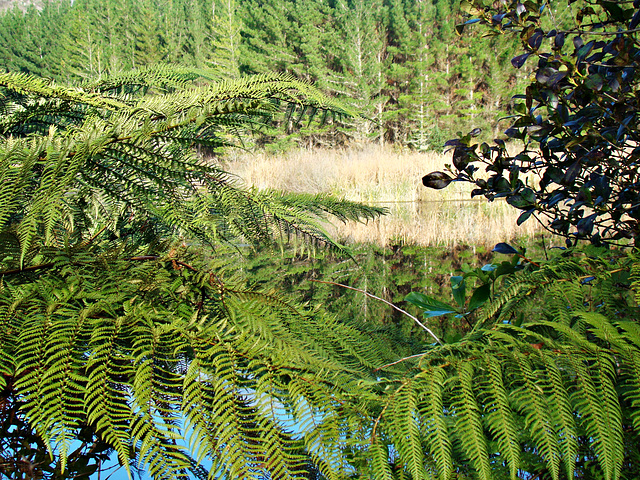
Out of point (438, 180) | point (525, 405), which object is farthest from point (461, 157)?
point (525, 405)

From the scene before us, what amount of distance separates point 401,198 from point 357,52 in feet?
53.6

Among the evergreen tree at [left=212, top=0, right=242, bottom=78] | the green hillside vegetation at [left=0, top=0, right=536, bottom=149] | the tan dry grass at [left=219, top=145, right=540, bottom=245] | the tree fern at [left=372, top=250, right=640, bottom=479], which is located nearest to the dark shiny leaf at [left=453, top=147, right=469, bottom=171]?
the tree fern at [left=372, top=250, right=640, bottom=479]

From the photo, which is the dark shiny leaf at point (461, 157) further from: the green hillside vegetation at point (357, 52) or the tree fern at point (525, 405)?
the green hillside vegetation at point (357, 52)

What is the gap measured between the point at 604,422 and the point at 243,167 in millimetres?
11263

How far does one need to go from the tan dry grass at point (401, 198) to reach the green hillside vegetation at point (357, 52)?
11.1 metres

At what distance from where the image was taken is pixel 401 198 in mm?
8852

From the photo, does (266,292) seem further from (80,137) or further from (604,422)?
(604,422)

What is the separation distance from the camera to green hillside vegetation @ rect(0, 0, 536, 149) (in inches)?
890

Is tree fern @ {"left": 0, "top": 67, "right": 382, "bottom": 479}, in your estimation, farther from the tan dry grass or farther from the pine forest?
the tan dry grass

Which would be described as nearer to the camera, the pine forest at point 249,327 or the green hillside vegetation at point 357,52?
the pine forest at point 249,327

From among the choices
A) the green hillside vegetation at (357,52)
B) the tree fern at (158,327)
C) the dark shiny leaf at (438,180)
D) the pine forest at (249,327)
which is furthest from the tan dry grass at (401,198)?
the green hillside vegetation at (357,52)

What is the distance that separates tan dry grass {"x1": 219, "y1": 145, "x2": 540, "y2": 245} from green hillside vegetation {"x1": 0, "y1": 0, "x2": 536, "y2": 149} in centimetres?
1113

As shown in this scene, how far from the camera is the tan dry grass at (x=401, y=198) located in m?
5.07

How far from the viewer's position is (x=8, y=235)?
52 centimetres
